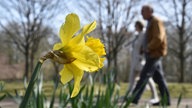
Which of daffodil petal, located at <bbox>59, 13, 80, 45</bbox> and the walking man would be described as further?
the walking man

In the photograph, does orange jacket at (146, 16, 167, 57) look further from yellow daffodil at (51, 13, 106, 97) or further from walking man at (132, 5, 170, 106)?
yellow daffodil at (51, 13, 106, 97)

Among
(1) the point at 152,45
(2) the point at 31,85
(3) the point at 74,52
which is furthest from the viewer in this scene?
(1) the point at 152,45

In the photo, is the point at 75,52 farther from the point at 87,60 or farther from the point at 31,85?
the point at 31,85

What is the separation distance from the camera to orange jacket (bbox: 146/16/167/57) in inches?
207

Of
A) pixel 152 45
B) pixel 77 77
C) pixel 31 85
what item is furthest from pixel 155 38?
pixel 31 85

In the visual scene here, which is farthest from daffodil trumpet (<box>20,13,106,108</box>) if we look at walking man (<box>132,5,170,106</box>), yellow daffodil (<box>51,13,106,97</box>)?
walking man (<box>132,5,170,106</box>)

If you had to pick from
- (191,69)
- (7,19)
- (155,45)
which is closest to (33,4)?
(7,19)

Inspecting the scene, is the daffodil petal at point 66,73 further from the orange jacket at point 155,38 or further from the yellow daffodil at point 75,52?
the orange jacket at point 155,38

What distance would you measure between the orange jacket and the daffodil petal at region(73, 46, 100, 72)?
4.52 m

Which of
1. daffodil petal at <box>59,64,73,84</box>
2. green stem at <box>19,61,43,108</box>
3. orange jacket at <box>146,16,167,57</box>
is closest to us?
green stem at <box>19,61,43,108</box>

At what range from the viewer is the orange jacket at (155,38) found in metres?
5.25

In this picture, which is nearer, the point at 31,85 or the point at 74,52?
the point at 31,85

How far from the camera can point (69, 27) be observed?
0.78m

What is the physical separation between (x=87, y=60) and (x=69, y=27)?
0.28 ft
